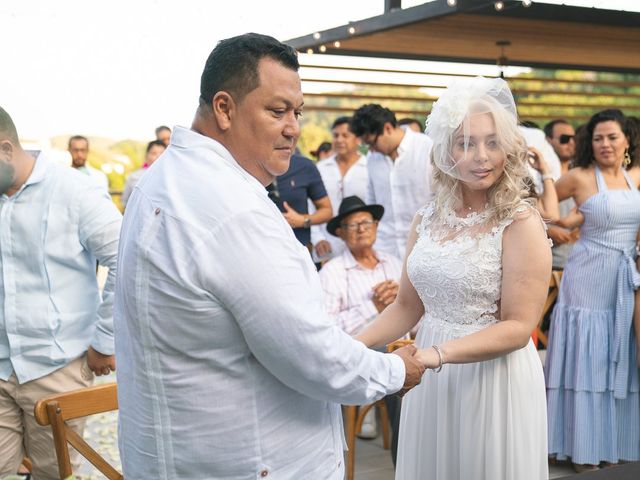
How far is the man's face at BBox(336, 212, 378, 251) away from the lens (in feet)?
16.0

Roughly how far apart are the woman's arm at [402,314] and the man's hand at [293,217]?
2828mm

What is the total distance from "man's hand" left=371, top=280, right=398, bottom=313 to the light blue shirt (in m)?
2.04

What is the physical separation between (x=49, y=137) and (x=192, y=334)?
12.9m

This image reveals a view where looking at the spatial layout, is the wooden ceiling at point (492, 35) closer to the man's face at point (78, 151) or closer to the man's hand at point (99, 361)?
the man's face at point (78, 151)

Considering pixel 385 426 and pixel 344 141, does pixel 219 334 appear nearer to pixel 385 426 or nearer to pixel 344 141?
pixel 385 426

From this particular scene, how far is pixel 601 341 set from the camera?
4781 mm

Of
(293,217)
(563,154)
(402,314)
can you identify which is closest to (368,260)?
(293,217)

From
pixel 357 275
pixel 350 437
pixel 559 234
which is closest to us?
pixel 350 437

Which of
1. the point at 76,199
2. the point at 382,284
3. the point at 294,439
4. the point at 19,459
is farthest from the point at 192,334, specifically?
the point at 382,284

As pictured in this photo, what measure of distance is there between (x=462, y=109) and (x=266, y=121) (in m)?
1.03

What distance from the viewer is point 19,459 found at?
3.11 m

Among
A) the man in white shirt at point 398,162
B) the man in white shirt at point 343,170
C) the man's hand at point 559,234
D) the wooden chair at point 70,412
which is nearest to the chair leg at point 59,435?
→ the wooden chair at point 70,412

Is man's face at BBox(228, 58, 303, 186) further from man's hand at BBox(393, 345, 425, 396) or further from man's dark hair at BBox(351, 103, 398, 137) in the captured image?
man's dark hair at BBox(351, 103, 398, 137)

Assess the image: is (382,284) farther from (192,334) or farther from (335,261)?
(192,334)
